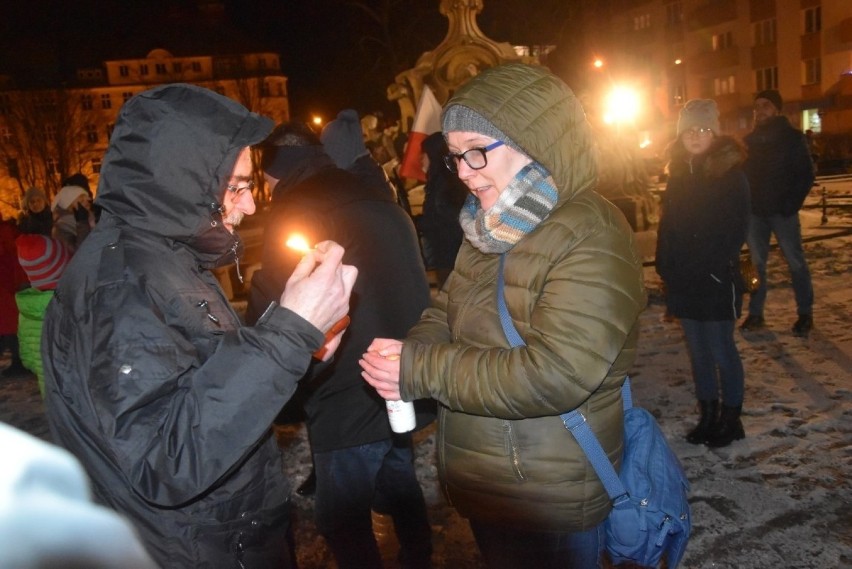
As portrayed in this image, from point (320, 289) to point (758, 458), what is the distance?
3672 mm

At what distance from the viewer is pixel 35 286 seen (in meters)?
5.85

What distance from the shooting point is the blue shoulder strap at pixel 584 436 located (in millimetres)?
2145

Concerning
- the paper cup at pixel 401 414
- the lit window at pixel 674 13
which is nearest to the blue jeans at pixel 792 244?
the paper cup at pixel 401 414

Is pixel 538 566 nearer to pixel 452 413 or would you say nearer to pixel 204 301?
pixel 452 413

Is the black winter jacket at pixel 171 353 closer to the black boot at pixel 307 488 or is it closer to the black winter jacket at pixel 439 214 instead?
the black boot at pixel 307 488

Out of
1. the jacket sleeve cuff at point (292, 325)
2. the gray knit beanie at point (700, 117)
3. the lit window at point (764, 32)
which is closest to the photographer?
the jacket sleeve cuff at point (292, 325)

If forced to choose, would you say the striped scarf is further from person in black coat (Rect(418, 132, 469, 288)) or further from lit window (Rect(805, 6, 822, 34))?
lit window (Rect(805, 6, 822, 34))

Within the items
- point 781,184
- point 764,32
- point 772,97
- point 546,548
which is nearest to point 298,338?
point 546,548

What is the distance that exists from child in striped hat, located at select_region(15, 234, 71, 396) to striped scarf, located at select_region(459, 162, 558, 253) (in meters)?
4.50

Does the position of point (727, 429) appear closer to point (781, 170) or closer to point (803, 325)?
point (803, 325)

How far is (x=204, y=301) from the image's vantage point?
2.00 metres

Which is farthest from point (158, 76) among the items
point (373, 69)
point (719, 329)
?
point (719, 329)

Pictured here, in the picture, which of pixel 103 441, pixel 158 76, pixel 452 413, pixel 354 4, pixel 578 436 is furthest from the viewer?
pixel 158 76

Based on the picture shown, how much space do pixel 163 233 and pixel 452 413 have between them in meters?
1.11
